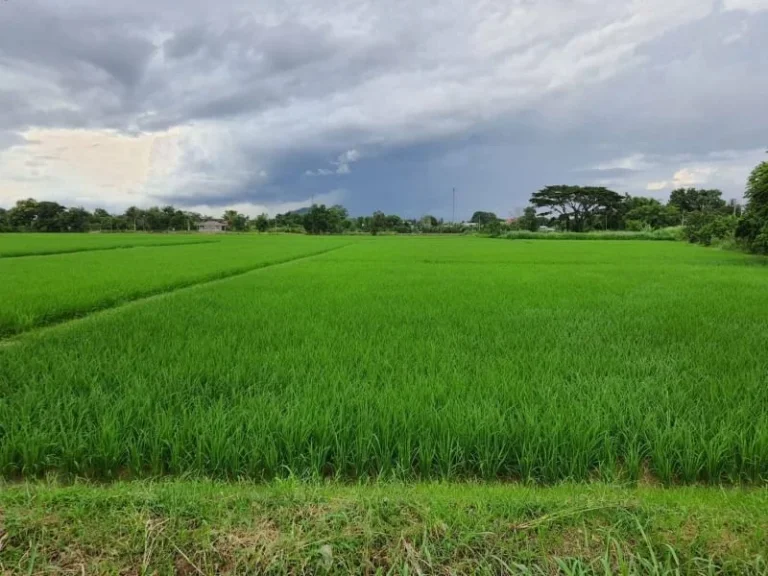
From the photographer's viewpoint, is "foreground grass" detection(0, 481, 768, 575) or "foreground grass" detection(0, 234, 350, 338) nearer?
"foreground grass" detection(0, 481, 768, 575)

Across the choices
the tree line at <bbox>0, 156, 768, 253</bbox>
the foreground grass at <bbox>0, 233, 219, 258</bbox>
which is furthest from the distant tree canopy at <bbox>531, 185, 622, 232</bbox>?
the foreground grass at <bbox>0, 233, 219, 258</bbox>

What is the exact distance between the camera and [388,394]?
3.24m

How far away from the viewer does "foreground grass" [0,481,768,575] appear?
167cm

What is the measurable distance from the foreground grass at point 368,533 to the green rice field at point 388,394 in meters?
0.47

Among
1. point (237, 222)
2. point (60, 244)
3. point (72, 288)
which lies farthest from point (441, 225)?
point (72, 288)

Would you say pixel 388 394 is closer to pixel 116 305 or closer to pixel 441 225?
pixel 116 305

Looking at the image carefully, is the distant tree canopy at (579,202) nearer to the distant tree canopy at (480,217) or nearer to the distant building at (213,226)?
the distant tree canopy at (480,217)

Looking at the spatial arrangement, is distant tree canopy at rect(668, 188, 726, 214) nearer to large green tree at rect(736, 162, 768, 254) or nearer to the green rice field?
large green tree at rect(736, 162, 768, 254)

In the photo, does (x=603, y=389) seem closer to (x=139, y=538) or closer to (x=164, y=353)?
(x=139, y=538)

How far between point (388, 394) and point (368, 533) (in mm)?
1475

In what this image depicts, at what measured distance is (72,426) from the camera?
288 cm

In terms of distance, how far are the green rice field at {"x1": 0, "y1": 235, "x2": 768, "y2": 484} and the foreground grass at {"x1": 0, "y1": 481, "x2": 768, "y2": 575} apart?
18.4 inches

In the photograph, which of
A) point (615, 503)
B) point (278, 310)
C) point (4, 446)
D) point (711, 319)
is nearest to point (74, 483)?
point (4, 446)

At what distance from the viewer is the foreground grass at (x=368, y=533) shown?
5.49 ft
